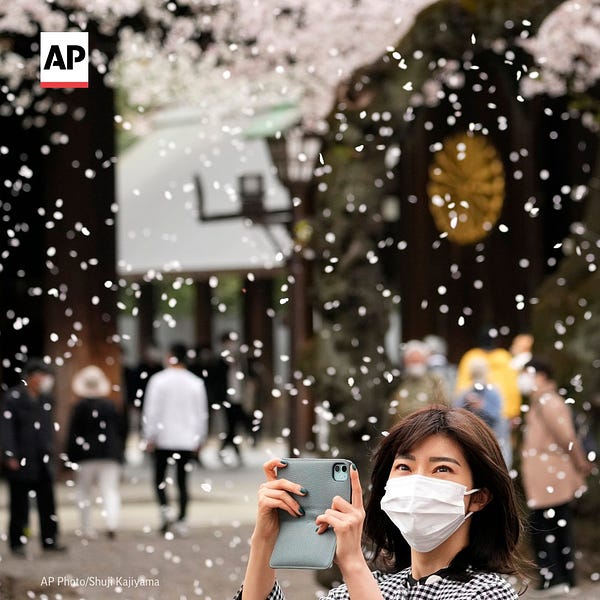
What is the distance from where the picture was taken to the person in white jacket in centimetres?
980

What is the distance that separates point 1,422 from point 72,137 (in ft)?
20.3

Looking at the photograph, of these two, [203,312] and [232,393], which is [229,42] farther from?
[203,312]

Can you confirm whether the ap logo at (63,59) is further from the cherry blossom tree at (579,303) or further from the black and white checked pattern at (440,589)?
the black and white checked pattern at (440,589)

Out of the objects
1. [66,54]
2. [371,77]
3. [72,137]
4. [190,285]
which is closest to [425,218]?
[72,137]

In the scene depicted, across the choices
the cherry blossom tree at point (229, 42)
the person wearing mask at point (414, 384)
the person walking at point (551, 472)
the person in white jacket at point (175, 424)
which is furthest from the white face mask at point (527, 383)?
the cherry blossom tree at point (229, 42)

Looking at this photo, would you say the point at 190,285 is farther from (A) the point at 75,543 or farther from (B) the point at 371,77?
(B) the point at 371,77

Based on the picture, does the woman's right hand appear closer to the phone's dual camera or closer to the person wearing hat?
the phone's dual camera

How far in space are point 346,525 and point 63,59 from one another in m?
3.65

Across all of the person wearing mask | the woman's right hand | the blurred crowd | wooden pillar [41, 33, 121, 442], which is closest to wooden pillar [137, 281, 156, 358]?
wooden pillar [41, 33, 121, 442]

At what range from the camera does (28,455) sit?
898 centimetres

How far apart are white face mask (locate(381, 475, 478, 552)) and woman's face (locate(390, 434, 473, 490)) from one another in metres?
0.02

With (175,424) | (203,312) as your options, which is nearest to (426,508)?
(175,424)

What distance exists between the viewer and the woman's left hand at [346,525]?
7.24ft

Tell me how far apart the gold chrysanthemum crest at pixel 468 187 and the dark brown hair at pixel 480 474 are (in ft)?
46.4
